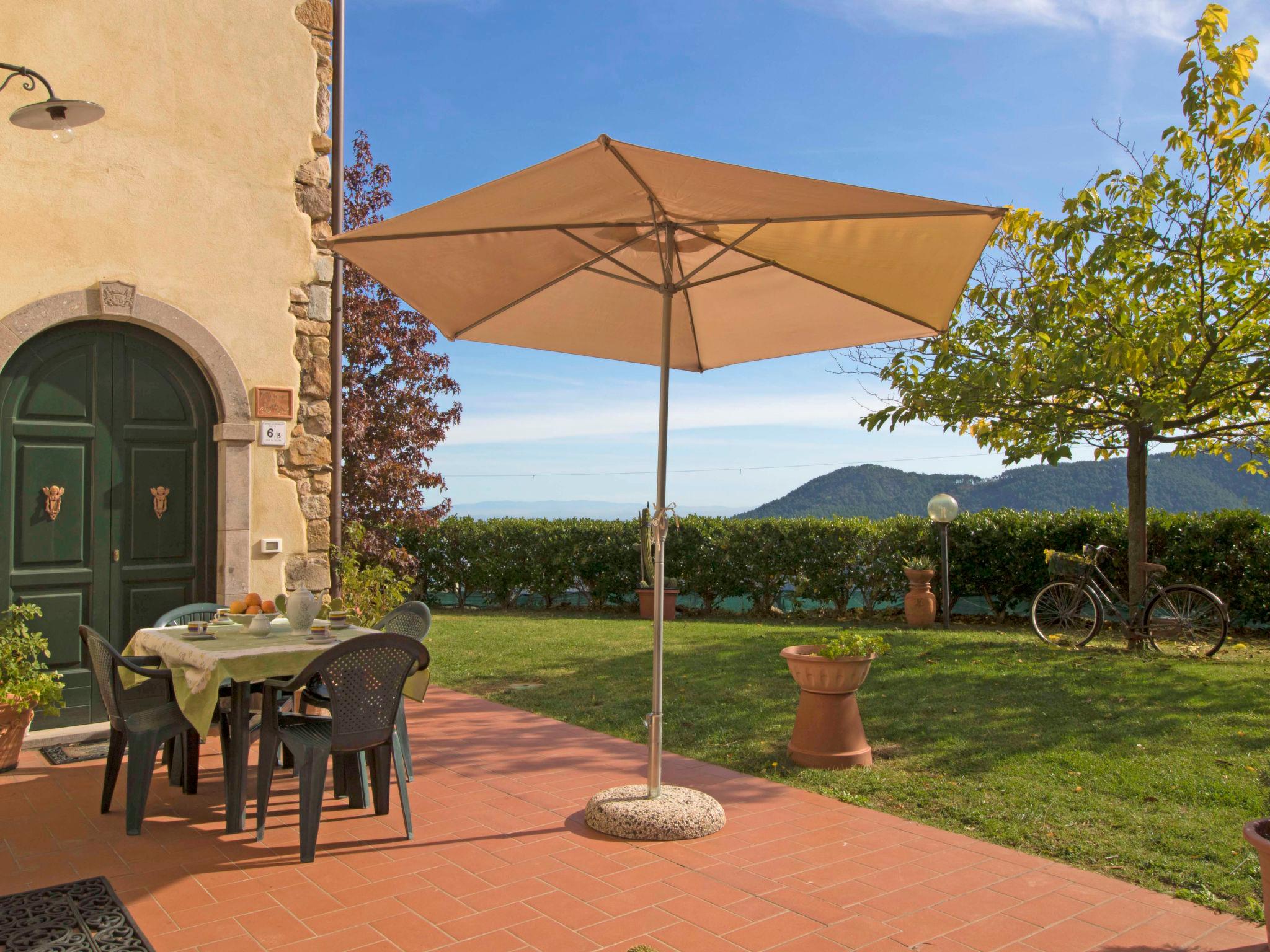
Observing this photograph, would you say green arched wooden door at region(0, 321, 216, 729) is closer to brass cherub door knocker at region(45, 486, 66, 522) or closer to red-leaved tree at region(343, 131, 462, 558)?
brass cherub door knocker at region(45, 486, 66, 522)

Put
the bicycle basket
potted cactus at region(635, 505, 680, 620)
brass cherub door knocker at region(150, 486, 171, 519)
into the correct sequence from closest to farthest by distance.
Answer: brass cherub door knocker at region(150, 486, 171, 519)
the bicycle basket
potted cactus at region(635, 505, 680, 620)

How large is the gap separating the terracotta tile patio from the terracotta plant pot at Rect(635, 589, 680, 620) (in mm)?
8068

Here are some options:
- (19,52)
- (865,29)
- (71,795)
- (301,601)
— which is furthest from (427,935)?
(865,29)

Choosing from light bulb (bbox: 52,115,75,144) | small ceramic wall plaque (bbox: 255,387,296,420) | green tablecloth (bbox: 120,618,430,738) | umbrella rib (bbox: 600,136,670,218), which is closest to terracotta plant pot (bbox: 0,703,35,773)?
green tablecloth (bbox: 120,618,430,738)

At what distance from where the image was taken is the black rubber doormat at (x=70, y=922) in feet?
9.45

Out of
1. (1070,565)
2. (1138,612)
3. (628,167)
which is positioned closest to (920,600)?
(1070,565)

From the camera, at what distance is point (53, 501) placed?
5613mm

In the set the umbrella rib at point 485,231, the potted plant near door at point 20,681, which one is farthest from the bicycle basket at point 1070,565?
the potted plant near door at point 20,681

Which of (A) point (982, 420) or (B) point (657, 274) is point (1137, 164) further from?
(B) point (657, 274)

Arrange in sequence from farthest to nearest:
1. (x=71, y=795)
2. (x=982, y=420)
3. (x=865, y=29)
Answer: (x=982, y=420), (x=865, y=29), (x=71, y=795)

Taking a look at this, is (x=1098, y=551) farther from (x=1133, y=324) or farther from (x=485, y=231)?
(x=485, y=231)

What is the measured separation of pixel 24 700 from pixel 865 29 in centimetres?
755

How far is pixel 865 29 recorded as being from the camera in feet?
24.7

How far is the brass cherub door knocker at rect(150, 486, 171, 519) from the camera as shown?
6004mm
